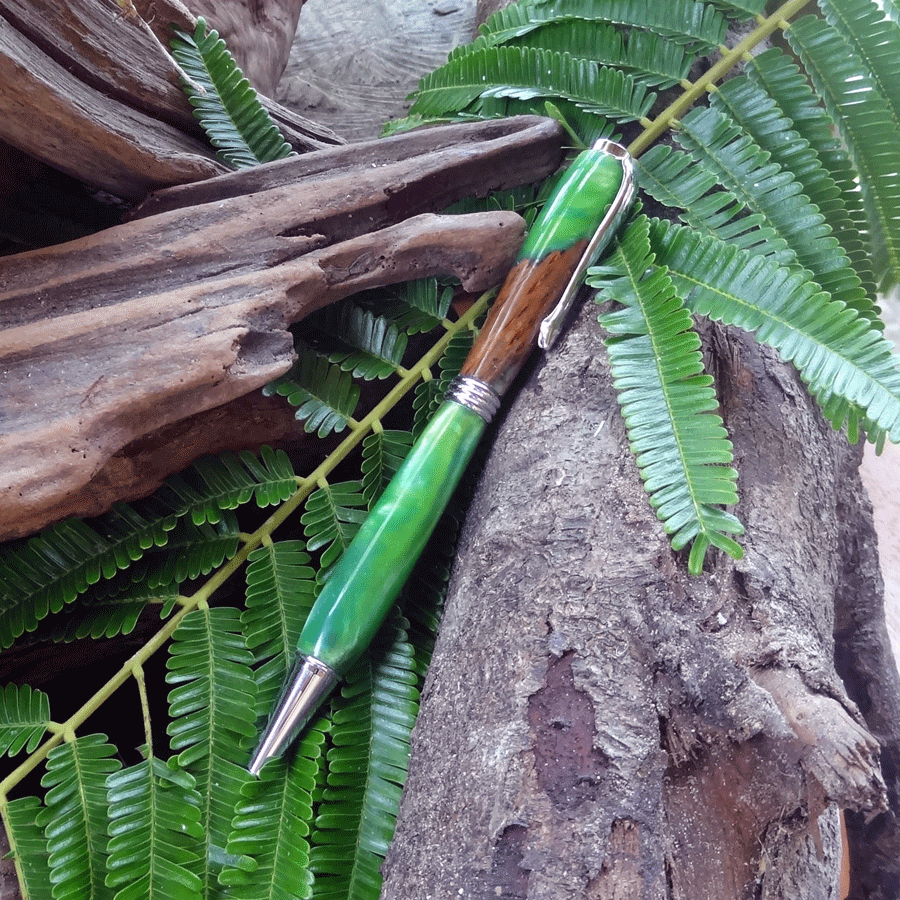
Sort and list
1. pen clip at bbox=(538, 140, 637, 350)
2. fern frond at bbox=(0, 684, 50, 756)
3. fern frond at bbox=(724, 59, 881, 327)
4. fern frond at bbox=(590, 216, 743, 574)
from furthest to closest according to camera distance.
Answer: fern frond at bbox=(724, 59, 881, 327) < pen clip at bbox=(538, 140, 637, 350) < fern frond at bbox=(0, 684, 50, 756) < fern frond at bbox=(590, 216, 743, 574)

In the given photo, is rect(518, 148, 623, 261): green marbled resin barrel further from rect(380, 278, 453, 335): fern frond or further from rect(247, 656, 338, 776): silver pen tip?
rect(247, 656, 338, 776): silver pen tip

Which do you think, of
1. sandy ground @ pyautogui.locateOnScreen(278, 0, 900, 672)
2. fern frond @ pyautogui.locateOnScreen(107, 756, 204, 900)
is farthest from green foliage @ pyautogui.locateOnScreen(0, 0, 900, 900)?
sandy ground @ pyautogui.locateOnScreen(278, 0, 900, 672)

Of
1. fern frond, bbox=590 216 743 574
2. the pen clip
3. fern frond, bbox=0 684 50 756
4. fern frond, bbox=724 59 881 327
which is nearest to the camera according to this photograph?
fern frond, bbox=590 216 743 574

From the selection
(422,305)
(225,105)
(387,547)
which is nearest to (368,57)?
(225,105)

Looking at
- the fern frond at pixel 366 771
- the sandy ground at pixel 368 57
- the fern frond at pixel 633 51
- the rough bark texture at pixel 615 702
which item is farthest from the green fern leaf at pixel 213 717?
the sandy ground at pixel 368 57

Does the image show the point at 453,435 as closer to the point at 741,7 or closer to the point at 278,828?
the point at 278,828

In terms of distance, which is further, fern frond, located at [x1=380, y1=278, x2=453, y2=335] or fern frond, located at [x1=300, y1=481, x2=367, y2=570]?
fern frond, located at [x1=380, y1=278, x2=453, y2=335]

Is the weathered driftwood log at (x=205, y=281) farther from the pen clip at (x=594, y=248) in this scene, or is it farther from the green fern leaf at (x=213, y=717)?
the green fern leaf at (x=213, y=717)
